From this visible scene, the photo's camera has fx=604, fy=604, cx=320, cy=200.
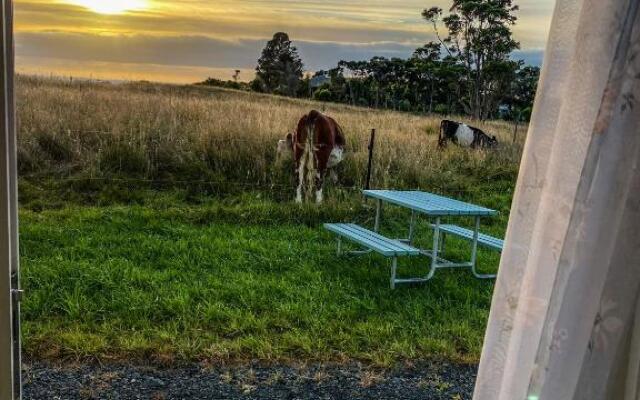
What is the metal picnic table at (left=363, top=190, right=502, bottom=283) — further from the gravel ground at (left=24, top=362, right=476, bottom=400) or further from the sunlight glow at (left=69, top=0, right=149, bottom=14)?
the sunlight glow at (left=69, top=0, right=149, bottom=14)

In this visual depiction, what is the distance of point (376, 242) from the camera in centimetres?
318

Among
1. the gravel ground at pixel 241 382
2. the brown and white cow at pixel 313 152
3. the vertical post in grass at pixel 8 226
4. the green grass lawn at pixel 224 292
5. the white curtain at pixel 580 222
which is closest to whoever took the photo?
the white curtain at pixel 580 222

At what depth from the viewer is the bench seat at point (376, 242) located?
3.02m

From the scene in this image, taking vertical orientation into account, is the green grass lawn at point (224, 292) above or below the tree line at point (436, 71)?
below

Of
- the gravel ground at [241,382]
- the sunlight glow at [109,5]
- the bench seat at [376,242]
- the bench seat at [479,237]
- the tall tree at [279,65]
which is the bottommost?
the gravel ground at [241,382]

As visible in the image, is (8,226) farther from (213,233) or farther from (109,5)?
(213,233)

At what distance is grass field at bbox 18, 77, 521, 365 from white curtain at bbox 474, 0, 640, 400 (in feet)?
5.10

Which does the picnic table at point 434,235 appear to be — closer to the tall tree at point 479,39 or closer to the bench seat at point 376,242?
the bench seat at point 376,242

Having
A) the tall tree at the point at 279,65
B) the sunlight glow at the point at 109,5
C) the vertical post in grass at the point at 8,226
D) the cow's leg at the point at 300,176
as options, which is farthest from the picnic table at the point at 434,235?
the vertical post in grass at the point at 8,226

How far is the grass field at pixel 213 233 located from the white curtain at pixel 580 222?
1.55 meters

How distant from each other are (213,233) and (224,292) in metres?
0.91

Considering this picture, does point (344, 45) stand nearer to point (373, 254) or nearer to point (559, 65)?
point (373, 254)

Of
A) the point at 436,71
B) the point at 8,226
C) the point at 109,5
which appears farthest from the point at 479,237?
the point at 8,226

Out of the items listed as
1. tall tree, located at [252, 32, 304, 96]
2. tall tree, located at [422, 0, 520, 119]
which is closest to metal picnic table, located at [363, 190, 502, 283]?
tall tree, located at [422, 0, 520, 119]
